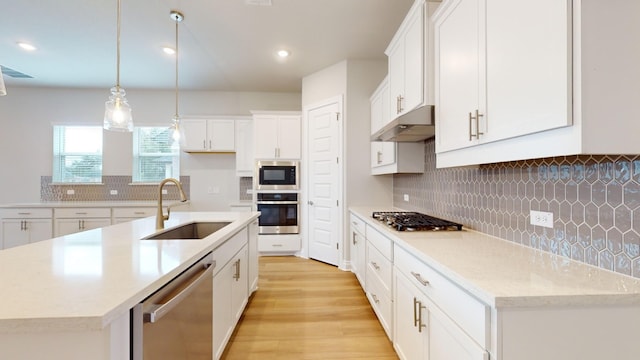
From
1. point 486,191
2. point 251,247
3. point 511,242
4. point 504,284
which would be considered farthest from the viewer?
point 251,247

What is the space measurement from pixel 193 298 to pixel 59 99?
18.4ft

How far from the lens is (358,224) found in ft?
9.88

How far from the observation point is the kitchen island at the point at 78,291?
71 centimetres

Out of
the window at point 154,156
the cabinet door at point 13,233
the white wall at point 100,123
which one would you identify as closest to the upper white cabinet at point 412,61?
the white wall at point 100,123

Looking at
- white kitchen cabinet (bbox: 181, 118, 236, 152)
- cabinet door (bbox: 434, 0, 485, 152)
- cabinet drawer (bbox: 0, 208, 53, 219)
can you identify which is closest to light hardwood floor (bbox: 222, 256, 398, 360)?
cabinet door (bbox: 434, 0, 485, 152)

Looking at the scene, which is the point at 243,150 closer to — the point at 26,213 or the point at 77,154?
the point at 77,154

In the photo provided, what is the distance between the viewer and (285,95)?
5.07 meters

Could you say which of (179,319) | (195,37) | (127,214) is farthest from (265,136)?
(179,319)

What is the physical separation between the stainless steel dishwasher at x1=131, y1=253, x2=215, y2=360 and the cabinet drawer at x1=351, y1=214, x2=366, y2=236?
1598 millimetres

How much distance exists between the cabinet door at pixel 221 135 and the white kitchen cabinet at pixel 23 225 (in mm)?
2556

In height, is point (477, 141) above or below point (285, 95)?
below

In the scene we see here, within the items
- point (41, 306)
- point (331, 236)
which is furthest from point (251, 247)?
point (41, 306)

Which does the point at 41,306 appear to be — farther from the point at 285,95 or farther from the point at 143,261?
the point at 285,95

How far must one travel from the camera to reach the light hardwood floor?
1.95 m
